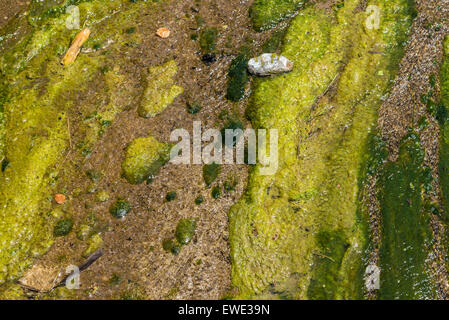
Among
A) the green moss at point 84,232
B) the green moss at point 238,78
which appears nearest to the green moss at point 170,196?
the green moss at point 84,232

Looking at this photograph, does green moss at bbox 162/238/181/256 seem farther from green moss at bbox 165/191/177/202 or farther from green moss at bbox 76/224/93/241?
green moss at bbox 76/224/93/241

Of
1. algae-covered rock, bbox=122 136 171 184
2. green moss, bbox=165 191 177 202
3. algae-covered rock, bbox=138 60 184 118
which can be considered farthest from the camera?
algae-covered rock, bbox=138 60 184 118

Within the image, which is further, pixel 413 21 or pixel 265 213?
pixel 413 21

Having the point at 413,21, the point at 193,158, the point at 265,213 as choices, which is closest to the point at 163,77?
the point at 193,158

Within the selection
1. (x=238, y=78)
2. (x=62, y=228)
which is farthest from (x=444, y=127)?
(x=62, y=228)

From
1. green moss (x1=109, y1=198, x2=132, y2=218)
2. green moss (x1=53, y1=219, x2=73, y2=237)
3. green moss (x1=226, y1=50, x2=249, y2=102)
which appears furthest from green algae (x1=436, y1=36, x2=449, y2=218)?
green moss (x1=53, y1=219, x2=73, y2=237)

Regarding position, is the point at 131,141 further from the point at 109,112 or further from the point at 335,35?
the point at 335,35
